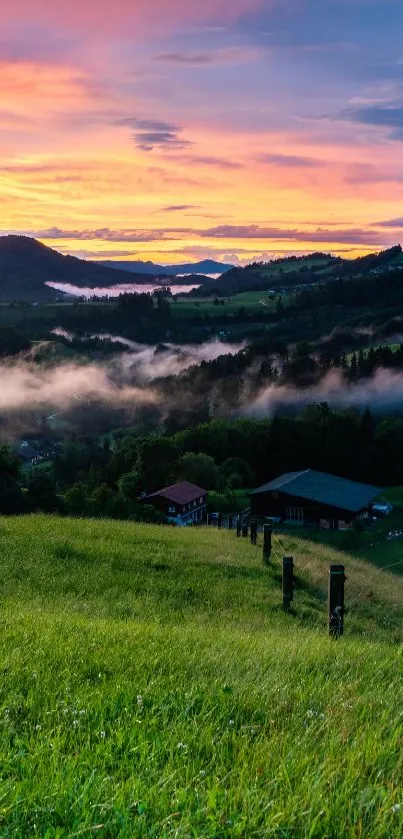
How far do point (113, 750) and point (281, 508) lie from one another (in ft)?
260

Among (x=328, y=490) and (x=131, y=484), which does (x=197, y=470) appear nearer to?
(x=131, y=484)

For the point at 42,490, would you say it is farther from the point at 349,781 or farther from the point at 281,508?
the point at 349,781

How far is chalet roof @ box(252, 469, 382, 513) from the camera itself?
7881cm

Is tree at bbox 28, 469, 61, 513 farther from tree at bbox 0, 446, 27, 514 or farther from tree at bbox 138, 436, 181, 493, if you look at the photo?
tree at bbox 138, 436, 181, 493

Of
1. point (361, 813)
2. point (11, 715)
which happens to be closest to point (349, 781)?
point (361, 813)

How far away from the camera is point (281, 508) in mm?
83188

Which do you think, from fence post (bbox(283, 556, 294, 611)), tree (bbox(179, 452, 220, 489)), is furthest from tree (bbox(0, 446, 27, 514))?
tree (bbox(179, 452, 220, 489))

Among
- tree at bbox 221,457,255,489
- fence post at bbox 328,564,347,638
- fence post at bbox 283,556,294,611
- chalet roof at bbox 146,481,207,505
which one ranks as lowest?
tree at bbox 221,457,255,489

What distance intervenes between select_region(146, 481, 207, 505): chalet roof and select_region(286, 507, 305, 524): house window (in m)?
10.8

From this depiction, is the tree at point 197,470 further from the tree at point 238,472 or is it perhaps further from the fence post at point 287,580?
the fence post at point 287,580

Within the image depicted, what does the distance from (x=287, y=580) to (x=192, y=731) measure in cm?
1043

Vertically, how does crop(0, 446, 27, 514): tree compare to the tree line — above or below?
above

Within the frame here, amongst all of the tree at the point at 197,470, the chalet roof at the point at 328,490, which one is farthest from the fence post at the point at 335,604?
the tree at the point at 197,470

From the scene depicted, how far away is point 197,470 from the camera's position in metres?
87.4
